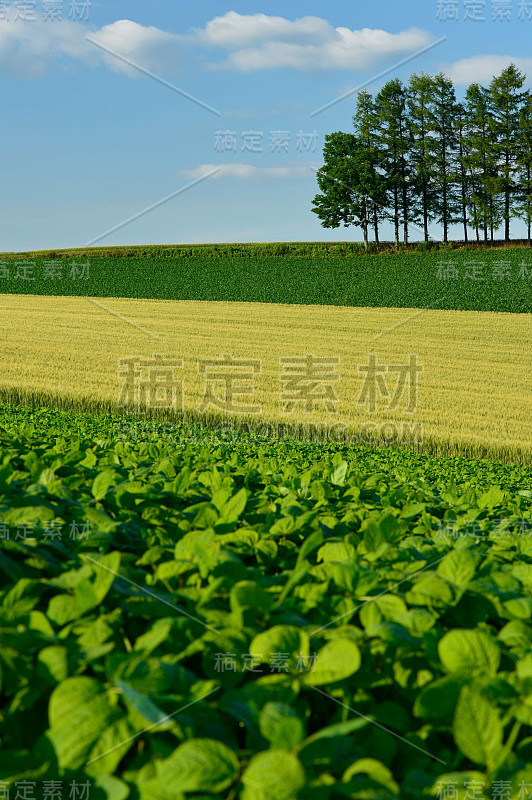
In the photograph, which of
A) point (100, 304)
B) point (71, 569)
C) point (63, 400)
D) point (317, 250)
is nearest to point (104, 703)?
point (71, 569)

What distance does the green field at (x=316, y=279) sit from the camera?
1462 inches

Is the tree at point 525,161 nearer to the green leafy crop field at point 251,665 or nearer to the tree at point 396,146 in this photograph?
the tree at point 396,146

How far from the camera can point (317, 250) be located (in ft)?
201

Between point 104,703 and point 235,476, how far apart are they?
8.33 feet

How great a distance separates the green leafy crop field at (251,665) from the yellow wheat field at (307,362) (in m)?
9.94

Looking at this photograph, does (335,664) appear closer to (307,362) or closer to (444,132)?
(307,362)

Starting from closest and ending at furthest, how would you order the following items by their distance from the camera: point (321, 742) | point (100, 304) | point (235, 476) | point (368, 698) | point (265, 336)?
point (321, 742)
point (368, 698)
point (235, 476)
point (265, 336)
point (100, 304)

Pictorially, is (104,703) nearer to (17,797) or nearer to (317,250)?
(17,797)

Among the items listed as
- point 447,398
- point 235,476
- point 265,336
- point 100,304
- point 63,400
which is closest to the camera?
point 235,476

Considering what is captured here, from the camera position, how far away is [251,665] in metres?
1.37

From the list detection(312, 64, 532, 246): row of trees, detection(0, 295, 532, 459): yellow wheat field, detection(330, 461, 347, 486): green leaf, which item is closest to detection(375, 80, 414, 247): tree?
detection(312, 64, 532, 246): row of trees

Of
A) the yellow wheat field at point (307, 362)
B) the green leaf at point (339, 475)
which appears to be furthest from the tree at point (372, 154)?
the green leaf at point (339, 475)

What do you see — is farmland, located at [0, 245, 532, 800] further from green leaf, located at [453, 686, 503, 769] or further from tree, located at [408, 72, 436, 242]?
tree, located at [408, 72, 436, 242]

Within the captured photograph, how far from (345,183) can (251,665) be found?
67.1 metres
